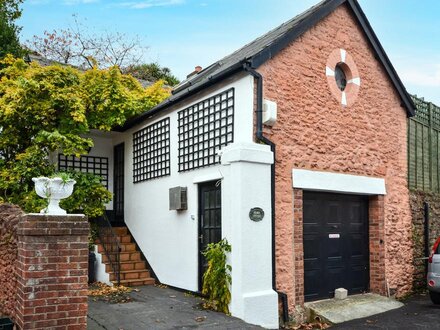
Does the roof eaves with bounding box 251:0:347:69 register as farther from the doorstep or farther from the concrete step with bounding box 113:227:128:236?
the concrete step with bounding box 113:227:128:236

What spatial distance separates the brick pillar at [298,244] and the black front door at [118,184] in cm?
563

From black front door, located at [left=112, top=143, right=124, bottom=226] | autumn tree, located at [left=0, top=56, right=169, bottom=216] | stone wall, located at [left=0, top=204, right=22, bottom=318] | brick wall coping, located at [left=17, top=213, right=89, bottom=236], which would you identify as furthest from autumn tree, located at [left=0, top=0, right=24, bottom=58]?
brick wall coping, located at [left=17, top=213, right=89, bottom=236]

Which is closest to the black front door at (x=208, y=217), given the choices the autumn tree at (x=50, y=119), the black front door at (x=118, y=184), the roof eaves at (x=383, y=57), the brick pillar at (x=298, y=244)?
the brick pillar at (x=298, y=244)

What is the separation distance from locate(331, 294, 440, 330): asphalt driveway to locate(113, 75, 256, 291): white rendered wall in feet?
10.1

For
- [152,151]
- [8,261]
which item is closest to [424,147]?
[152,151]

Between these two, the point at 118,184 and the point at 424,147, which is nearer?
the point at 424,147

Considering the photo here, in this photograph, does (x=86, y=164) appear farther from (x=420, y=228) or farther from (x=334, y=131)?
(x=420, y=228)

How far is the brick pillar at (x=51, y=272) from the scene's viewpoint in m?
5.10

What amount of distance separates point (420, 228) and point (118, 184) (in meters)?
7.90

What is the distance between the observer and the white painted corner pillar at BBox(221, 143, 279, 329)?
7.32 metres

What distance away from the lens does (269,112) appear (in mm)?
7809

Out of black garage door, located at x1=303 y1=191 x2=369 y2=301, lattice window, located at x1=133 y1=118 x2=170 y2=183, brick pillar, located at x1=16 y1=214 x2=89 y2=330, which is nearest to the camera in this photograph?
brick pillar, located at x1=16 y1=214 x2=89 y2=330

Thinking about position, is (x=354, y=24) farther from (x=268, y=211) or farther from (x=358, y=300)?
(x=358, y=300)

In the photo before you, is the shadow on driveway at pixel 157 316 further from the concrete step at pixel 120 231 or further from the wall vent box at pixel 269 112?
the wall vent box at pixel 269 112
